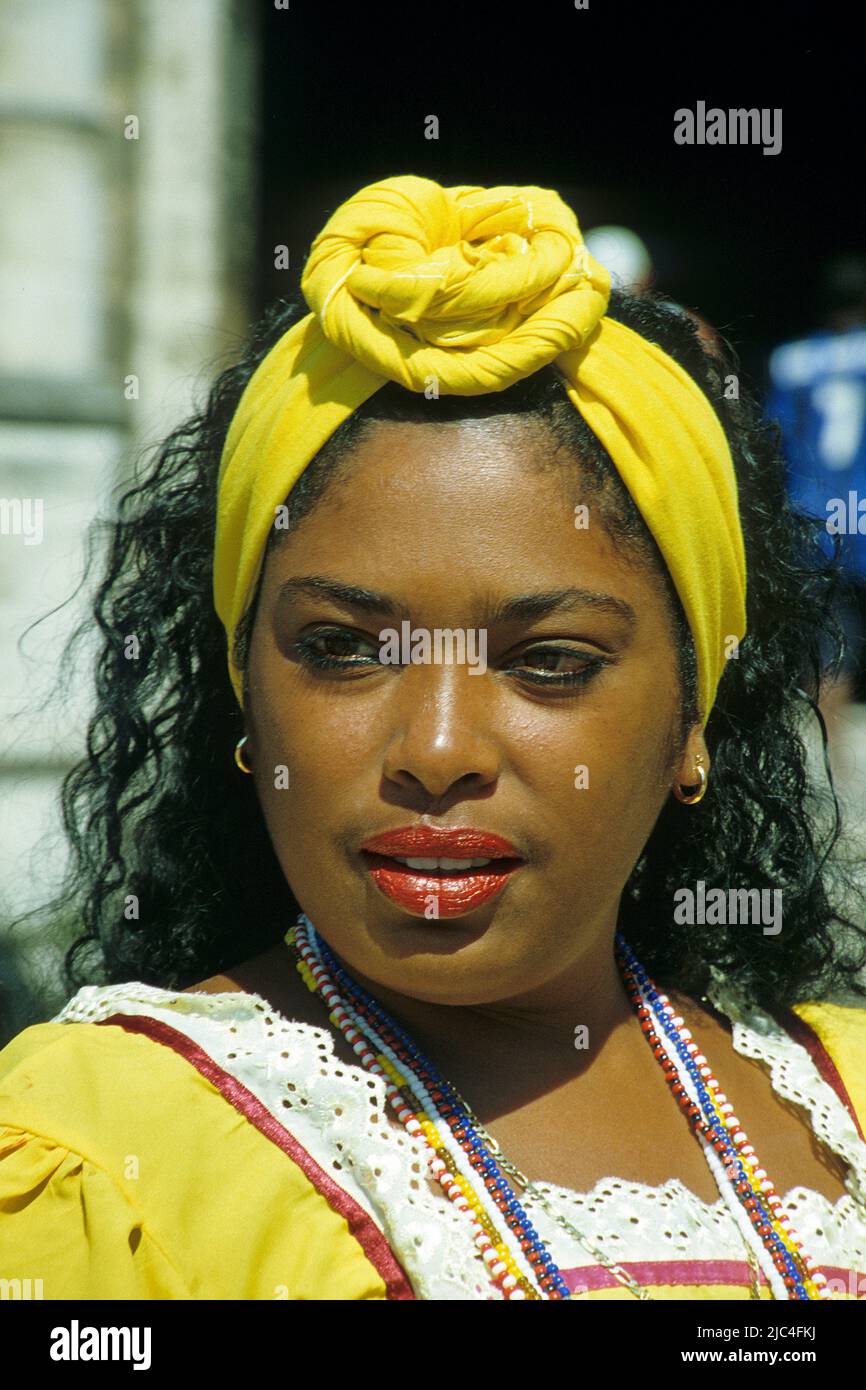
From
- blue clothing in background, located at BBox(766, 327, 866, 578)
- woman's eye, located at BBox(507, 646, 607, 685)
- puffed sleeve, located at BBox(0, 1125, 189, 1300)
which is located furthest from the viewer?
blue clothing in background, located at BBox(766, 327, 866, 578)

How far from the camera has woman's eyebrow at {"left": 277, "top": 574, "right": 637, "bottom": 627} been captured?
168 cm

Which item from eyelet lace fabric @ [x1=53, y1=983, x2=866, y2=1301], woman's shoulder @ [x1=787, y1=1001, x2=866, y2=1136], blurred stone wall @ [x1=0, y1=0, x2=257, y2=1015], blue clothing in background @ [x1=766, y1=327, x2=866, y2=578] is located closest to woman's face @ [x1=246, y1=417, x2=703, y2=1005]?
eyelet lace fabric @ [x1=53, y1=983, x2=866, y2=1301]

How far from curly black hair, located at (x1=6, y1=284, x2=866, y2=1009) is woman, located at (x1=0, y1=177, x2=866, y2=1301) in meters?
0.08

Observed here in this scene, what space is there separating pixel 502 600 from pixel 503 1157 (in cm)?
66

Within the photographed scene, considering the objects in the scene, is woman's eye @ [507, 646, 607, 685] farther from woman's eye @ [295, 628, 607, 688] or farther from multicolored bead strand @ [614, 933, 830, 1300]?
multicolored bead strand @ [614, 933, 830, 1300]

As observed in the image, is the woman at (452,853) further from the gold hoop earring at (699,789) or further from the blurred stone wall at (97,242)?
the blurred stone wall at (97,242)

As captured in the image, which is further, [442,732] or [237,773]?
[237,773]

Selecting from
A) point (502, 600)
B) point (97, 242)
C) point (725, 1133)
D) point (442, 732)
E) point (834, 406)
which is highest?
point (97, 242)

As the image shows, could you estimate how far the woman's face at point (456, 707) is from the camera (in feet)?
5.48

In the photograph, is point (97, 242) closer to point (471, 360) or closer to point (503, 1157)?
point (471, 360)

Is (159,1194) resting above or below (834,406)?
below

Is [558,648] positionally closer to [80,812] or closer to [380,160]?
[80,812]

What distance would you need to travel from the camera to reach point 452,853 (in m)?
1.67

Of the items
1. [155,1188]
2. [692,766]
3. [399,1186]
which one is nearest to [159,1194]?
[155,1188]
